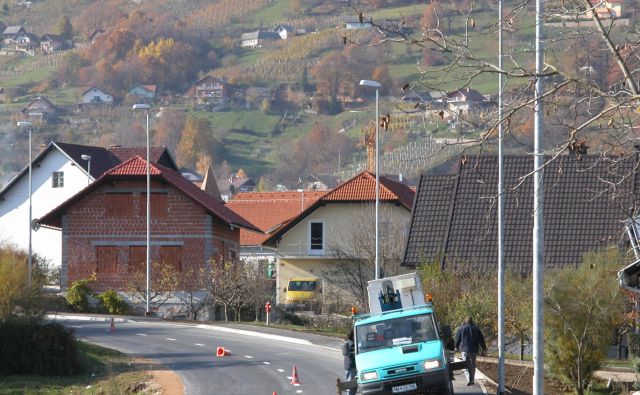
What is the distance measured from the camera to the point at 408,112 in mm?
15281

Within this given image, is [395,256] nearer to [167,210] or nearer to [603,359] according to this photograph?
[167,210]

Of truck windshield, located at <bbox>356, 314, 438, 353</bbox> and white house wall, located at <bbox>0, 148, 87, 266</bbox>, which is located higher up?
white house wall, located at <bbox>0, 148, 87, 266</bbox>

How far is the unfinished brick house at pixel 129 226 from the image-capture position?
6078 cm

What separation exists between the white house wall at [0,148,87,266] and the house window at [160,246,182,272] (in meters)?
19.9

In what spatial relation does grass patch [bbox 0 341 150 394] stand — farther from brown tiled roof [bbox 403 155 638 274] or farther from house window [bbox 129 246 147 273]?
house window [bbox 129 246 147 273]

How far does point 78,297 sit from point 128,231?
19.6ft

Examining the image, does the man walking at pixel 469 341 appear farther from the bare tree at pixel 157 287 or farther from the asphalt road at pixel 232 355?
the bare tree at pixel 157 287

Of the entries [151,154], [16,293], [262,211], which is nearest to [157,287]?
[16,293]

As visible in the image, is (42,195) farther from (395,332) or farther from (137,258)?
(395,332)

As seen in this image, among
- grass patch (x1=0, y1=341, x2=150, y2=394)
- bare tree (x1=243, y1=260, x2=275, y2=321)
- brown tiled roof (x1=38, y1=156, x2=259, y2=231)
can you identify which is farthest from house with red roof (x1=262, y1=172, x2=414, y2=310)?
grass patch (x1=0, y1=341, x2=150, y2=394)

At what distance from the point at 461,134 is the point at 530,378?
19244 mm

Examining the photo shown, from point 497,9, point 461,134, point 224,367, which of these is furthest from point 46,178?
point 461,134

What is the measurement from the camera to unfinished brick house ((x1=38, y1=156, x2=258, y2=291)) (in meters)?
60.8

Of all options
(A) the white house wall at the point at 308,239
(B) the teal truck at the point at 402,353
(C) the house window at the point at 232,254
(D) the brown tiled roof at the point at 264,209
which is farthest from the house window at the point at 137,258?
(B) the teal truck at the point at 402,353
